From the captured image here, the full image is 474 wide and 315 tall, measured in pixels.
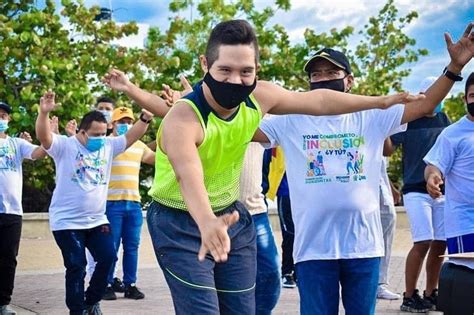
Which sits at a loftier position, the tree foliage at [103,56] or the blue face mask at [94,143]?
the tree foliage at [103,56]

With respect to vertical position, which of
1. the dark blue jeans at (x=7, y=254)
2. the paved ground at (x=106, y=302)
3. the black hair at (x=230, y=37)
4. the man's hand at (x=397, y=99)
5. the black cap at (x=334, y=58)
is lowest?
the paved ground at (x=106, y=302)

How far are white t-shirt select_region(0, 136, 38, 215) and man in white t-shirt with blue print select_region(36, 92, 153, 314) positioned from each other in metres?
0.55

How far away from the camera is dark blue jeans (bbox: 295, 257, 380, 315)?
15.7 ft

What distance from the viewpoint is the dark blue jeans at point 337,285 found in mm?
4797

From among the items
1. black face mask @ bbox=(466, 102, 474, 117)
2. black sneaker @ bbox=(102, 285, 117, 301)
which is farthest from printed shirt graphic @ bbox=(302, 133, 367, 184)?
black sneaker @ bbox=(102, 285, 117, 301)

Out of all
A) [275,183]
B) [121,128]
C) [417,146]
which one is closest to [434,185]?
[275,183]

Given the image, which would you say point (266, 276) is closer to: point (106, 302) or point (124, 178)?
point (106, 302)

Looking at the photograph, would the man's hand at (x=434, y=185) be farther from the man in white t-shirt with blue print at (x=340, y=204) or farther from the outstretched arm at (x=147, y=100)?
the outstretched arm at (x=147, y=100)

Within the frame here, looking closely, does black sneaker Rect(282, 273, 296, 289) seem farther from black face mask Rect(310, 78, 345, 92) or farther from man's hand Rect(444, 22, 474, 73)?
man's hand Rect(444, 22, 474, 73)

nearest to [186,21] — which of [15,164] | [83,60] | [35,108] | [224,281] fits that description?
[83,60]

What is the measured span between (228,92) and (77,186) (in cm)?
420

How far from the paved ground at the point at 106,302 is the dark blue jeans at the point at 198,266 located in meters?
4.02

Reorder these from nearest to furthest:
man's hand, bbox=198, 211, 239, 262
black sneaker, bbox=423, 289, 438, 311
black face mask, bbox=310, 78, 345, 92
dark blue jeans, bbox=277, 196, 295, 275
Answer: man's hand, bbox=198, 211, 239, 262 → black face mask, bbox=310, 78, 345, 92 → black sneaker, bbox=423, 289, 438, 311 → dark blue jeans, bbox=277, 196, 295, 275

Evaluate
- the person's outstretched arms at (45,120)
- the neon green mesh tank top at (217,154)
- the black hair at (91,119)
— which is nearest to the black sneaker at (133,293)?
the black hair at (91,119)
